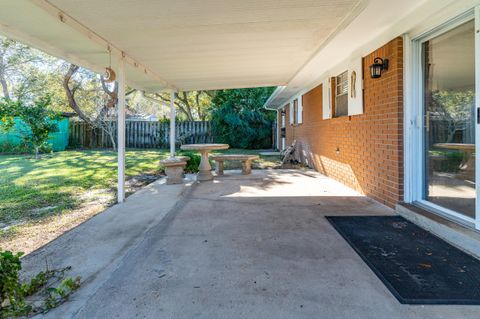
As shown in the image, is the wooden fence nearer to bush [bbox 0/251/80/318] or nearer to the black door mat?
the black door mat

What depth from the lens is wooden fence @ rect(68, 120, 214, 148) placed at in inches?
658

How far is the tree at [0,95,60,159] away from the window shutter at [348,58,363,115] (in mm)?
10619

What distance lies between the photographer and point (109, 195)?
551 cm

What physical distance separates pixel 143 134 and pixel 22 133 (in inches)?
256

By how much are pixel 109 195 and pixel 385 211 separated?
4491 mm

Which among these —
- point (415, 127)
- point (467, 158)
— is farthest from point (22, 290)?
point (415, 127)

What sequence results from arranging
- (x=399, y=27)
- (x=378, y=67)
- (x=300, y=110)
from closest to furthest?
(x=399, y=27), (x=378, y=67), (x=300, y=110)

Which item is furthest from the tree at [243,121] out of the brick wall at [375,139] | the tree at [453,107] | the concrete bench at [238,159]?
the tree at [453,107]

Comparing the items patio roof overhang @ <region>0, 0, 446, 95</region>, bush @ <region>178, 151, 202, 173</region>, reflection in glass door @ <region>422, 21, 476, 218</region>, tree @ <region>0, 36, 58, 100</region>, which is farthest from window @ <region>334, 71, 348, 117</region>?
tree @ <region>0, 36, 58, 100</region>

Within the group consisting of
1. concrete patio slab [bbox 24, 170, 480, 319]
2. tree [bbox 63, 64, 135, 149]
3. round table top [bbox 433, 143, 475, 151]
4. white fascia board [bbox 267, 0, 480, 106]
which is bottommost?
concrete patio slab [bbox 24, 170, 480, 319]

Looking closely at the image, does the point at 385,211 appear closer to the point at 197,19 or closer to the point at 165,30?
the point at 197,19

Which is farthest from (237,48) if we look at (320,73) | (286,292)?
(286,292)

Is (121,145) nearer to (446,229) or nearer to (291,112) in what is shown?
(446,229)

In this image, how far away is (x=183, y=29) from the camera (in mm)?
3820
